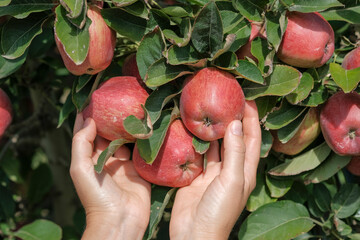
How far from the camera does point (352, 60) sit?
1215 mm

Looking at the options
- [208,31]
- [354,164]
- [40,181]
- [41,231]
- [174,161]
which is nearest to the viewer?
[208,31]

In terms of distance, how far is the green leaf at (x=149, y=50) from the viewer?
1089mm

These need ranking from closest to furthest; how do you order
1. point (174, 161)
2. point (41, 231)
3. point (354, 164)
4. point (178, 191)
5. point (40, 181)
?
1. point (174, 161)
2. point (178, 191)
3. point (354, 164)
4. point (41, 231)
5. point (40, 181)

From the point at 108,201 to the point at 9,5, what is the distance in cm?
57

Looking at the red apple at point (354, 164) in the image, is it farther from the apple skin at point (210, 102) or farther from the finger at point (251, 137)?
the apple skin at point (210, 102)

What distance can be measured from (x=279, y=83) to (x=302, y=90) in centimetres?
7

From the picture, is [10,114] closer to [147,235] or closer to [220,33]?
[147,235]

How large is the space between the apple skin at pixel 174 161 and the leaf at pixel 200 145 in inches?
0.6

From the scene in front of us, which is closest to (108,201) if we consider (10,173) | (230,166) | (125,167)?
(125,167)

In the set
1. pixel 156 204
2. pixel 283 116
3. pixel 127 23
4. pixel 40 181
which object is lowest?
pixel 40 181

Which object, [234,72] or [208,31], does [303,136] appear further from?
[208,31]

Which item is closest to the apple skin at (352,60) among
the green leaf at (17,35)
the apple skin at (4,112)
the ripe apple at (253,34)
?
the ripe apple at (253,34)

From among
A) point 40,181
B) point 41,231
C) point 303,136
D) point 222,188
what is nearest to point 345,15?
point 303,136

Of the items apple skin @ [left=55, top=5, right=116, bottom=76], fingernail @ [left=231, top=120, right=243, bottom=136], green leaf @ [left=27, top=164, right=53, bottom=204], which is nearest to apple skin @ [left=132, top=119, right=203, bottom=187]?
fingernail @ [left=231, top=120, right=243, bottom=136]
